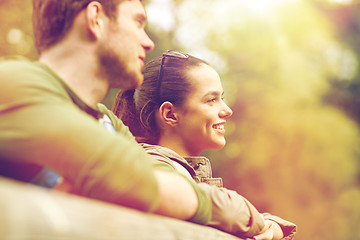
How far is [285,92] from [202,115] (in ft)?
32.4

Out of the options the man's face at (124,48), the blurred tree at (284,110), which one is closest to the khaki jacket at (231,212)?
the man's face at (124,48)

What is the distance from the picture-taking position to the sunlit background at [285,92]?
32.5ft

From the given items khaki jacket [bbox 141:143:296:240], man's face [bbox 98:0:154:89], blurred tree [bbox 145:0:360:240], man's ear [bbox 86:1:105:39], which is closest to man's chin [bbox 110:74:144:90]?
man's face [bbox 98:0:154:89]

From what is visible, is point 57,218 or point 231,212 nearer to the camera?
point 57,218

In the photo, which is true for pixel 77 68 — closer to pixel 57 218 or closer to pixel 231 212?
pixel 231 212

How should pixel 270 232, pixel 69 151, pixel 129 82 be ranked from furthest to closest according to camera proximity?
pixel 270 232, pixel 129 82, pixel 69 151

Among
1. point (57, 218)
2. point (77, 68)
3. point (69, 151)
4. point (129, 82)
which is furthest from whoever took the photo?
point (129, 82)

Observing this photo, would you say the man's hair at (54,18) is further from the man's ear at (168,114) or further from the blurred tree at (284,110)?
the blurred tree at (284,110)

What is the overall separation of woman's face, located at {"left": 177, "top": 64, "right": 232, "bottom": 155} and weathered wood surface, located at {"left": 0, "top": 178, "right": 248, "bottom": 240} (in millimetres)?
1428

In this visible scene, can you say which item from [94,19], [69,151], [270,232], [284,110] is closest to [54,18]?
[94,19]

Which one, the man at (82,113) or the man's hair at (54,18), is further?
the man's hair at (54,18)

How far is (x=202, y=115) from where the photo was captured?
2.23m

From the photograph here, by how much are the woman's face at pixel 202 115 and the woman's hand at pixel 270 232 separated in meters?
0.57

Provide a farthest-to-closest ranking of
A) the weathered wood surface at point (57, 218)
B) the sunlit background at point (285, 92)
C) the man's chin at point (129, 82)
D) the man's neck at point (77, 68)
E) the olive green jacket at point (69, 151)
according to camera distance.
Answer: the sunlit background at point (285, 92) < the man's chin at point (129, 82) < the man's neck at point (77, 68) < the olive green jacket at point (69, 151) < the weathered wood surface at point (57, 218)
